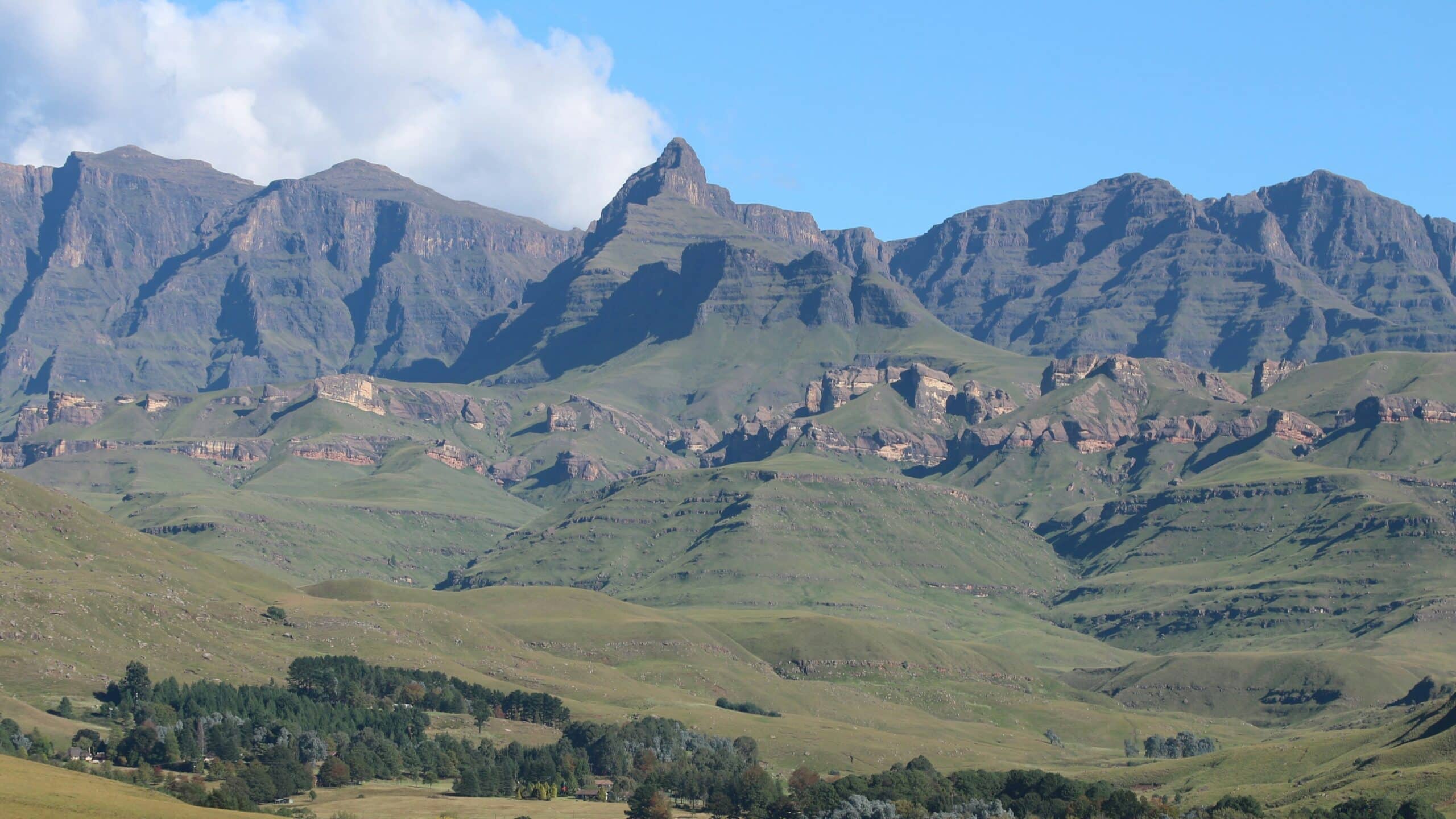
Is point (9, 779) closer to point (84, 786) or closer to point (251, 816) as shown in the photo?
point (84, 786)

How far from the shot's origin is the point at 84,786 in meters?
191

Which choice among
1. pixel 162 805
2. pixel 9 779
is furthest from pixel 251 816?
pixel 9 779

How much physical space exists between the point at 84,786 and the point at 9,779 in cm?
944

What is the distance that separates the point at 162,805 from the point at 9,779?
1442 centimetres

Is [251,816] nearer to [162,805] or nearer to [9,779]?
[162,805]

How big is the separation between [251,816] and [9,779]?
23.3 meters

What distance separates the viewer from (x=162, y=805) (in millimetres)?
188875

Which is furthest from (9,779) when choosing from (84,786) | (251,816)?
(251,816)

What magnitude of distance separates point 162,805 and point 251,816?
29.1 feet

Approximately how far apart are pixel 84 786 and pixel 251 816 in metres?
16.3

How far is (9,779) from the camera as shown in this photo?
183 metres
